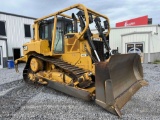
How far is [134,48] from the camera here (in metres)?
17.5

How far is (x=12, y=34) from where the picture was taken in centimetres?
1755

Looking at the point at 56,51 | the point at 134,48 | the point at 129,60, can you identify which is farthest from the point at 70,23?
the point at 134,48

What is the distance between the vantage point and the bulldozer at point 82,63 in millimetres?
4266

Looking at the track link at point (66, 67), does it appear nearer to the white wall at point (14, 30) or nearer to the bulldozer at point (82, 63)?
the bulldozer at point (82, 63)

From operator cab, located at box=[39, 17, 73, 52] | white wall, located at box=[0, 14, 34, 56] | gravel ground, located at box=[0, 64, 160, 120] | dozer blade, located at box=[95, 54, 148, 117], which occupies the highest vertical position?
white wall, located at box=[0, 14, 34, 56]

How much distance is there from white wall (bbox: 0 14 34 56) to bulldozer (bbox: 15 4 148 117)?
1085cm

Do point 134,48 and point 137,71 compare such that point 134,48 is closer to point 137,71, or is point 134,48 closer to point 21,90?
point 137,71

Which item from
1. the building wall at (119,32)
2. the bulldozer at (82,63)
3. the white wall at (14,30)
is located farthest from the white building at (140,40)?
the bulldozer at (82,63)

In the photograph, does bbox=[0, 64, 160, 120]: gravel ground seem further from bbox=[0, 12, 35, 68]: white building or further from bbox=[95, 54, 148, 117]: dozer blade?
bbox=[0, 12, 35, 68]: white building

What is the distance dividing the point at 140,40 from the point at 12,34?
1240cm

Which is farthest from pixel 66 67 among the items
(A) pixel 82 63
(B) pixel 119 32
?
(B) pixel 119 32

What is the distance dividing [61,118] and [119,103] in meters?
1.42

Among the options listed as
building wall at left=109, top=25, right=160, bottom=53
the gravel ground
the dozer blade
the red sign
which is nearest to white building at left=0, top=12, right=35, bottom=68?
building wall at left=109, top=25, right=160, bottom=53

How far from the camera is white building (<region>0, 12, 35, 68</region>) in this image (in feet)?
52.4
